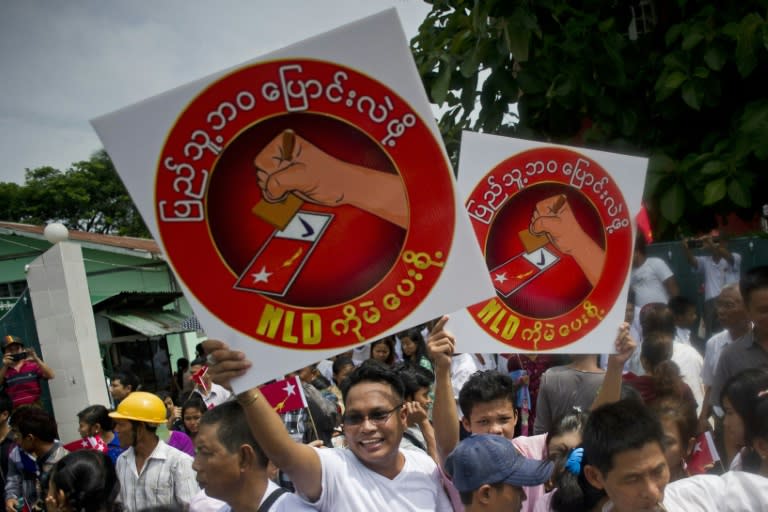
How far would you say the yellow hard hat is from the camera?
5.06m

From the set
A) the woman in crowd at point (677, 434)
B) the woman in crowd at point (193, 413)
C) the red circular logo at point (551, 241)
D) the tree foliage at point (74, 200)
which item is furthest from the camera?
the tree foliage at point (74, 200)

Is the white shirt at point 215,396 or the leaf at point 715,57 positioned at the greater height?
the leaf at point 715,57

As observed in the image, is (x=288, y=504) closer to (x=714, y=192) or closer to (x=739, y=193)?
(x=714, y=192)

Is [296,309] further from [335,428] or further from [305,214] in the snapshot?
[335,428]

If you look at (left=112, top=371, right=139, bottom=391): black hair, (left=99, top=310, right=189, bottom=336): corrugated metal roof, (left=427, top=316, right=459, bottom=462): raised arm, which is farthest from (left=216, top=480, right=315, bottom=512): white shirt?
(left=99, top=310, right=189, bottom=336): corrugated metal roof

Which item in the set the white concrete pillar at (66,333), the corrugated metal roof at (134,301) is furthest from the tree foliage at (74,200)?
the white concrete pillar at (66,333)

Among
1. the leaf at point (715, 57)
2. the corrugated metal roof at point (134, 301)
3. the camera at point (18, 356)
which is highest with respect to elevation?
the corrugated metal roof at point (134, 301)

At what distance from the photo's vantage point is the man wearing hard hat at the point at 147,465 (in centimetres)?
487

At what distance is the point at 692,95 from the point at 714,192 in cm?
65

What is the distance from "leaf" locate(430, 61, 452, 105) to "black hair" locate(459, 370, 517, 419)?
1717 mm

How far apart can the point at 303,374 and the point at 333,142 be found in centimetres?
514

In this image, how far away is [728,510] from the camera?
2.46 meters

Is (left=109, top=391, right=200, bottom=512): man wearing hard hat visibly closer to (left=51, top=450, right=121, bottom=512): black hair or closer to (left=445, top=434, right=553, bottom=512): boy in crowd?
(left=51, top=450, right=121, bottom=512): black hair

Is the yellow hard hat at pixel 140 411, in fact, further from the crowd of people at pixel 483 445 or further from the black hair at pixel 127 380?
the black hair at pixel 127 380
